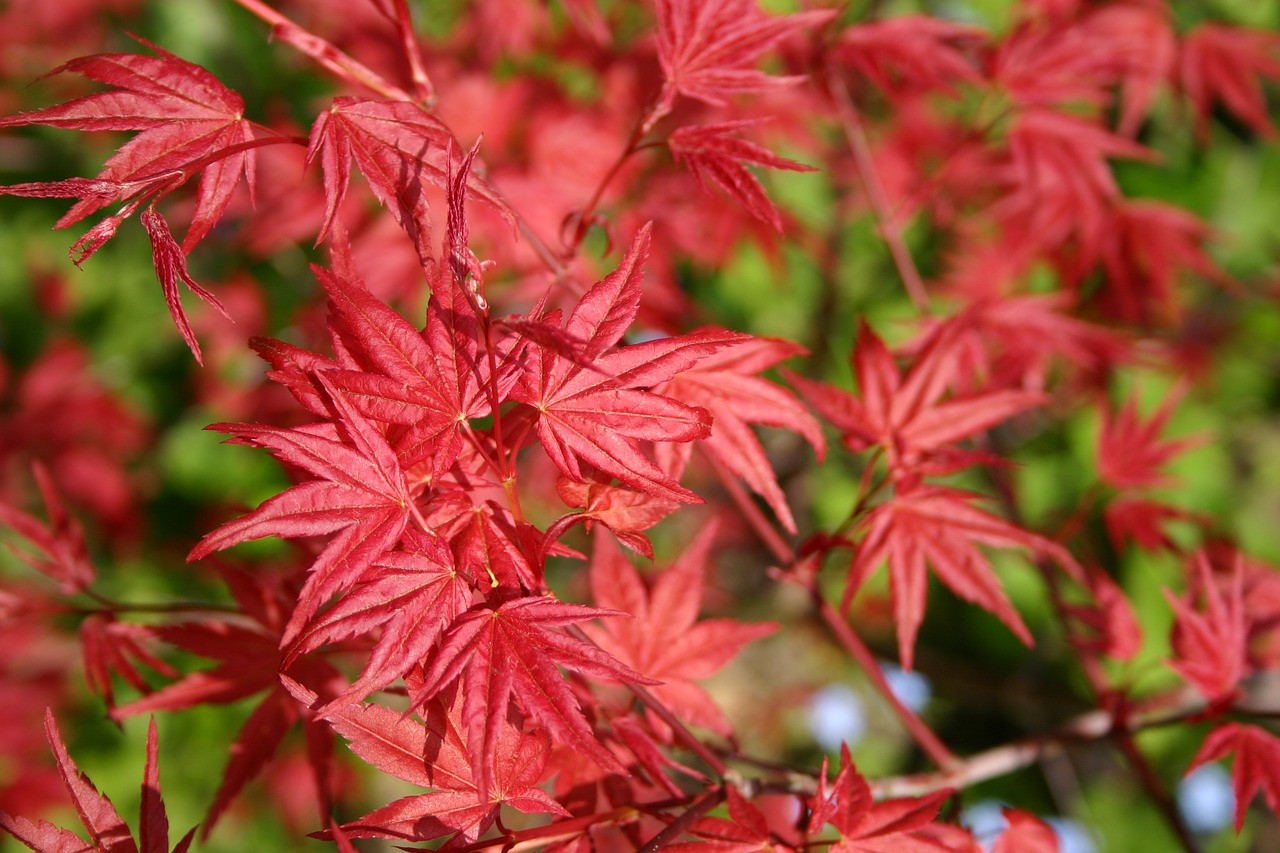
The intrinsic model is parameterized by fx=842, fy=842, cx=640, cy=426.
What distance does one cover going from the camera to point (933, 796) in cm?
77

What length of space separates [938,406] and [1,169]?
10.6 feet

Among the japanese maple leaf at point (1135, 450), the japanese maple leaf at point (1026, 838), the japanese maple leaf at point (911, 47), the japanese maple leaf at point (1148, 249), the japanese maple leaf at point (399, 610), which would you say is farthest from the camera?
the japanese maple leaf at point (1148, 249)

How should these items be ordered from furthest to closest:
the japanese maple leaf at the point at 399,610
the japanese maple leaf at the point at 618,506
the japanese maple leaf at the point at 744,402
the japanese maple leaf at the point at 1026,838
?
the japanese maple leaf at the point at 1026,838 → the japanese maple leaf at the point at 744,402 → the japanese maple leaf at the point at 618,506 → the japanese maple leaf at the point at 399,610

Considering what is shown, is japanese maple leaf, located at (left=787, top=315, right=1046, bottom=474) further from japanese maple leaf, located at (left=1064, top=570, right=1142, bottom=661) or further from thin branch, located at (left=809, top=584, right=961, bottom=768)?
japanese maple leaf, located at (left=1064, top=570, right=1142, bottom=661)

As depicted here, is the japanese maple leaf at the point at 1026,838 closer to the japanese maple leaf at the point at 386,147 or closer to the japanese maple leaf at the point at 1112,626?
the japanese maple leaf at the point at 1112,626

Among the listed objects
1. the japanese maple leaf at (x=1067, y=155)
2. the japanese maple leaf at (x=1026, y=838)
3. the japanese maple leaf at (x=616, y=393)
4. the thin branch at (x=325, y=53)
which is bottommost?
the japanese maple leaf at (x=1026, y=838)

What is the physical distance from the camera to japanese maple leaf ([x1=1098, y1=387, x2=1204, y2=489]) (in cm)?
132

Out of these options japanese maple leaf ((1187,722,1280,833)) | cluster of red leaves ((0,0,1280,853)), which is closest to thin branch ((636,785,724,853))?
cluster of red leaves ((0,0,1280,853))

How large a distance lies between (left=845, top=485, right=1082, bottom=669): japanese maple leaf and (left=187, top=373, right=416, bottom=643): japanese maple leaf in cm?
50

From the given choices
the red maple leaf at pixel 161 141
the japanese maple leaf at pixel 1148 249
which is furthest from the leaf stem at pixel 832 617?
the japanese maple leaf at pixel 1148 249

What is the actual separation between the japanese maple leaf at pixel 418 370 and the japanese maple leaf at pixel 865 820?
0.44 meters

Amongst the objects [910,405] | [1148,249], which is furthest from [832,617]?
[1148,249]

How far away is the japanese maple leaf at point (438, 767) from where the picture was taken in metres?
0.69

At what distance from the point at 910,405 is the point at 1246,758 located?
51 cm
